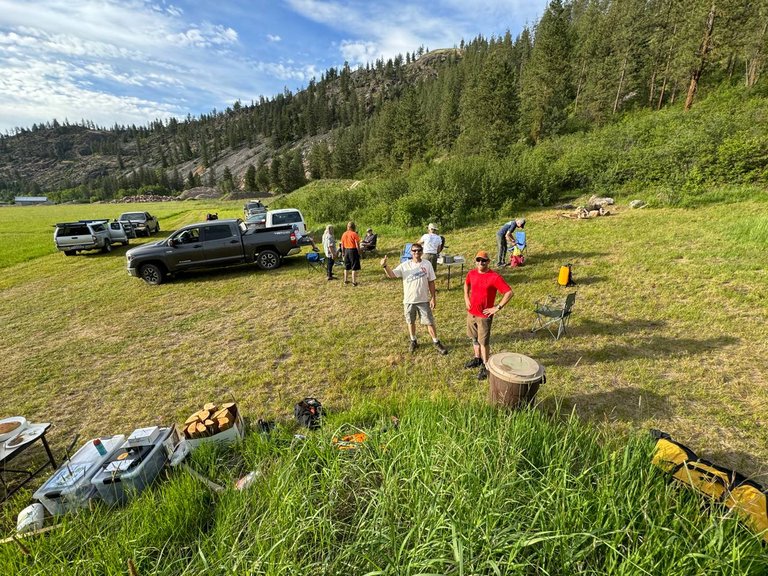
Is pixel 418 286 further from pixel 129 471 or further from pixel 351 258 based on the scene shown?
pixel 129 471

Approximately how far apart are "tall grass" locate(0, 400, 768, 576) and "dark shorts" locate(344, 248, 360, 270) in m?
6.38

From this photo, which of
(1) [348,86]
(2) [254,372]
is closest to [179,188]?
(1) [348,86]

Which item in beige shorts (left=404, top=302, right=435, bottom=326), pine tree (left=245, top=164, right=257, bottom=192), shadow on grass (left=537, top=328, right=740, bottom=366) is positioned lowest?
shadow on grass (left=537, top=328, right=740, bottom=366)

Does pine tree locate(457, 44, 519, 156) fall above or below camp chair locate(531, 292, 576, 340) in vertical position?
above

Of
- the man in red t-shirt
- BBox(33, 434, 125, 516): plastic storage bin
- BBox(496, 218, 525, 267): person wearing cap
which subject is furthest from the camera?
BBox(496, 218, 525, 267): person wearing cap

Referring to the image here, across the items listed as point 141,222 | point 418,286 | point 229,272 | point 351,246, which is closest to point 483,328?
point 418,286

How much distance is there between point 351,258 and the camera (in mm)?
8984

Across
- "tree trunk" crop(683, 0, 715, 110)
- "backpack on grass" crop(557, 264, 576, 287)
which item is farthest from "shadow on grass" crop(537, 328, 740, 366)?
"tree trunk" crop(683, 0, 715, 110)

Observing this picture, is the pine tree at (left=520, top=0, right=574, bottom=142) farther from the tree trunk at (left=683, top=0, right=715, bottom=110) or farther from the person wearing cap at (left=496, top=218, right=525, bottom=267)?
the person wearing cap at (left=496, top=218, right=525, bottom=267)

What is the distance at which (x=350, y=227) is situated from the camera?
8.88 meters

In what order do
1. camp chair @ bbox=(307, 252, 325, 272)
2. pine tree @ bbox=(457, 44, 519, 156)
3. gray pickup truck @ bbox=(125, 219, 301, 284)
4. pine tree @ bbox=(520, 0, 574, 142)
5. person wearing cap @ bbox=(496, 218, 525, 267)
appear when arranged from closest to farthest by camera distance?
person wearing cap @ bbox=(496, 218, 525, 267)
gray pickup truck @ bbox=(125, 219, 301, 284)
camp chair @ bbox=(307, 252, 325, 272)
pine tree @ bbox=(457, 44, 519, 156)
pine tree @ bbox=(520, 0, 574, 142)

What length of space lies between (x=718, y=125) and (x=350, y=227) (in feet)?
57.9

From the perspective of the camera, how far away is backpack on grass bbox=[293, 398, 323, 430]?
13.0 feet

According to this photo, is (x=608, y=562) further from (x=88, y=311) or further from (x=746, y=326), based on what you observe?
(x=88, y=311)
